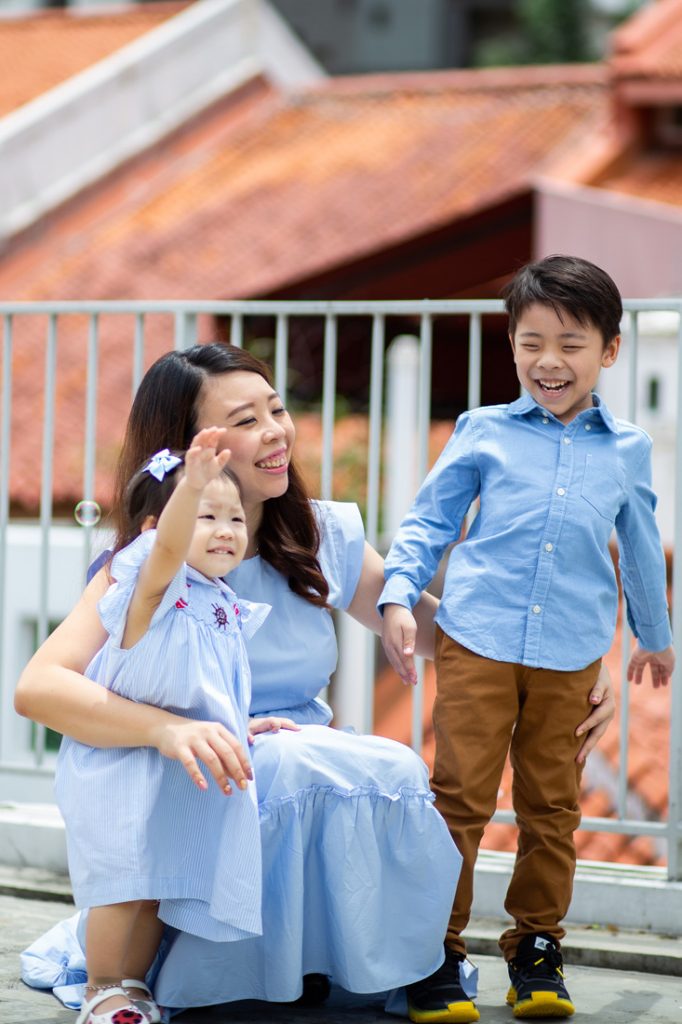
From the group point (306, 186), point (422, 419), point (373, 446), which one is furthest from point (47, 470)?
point (306, 186)

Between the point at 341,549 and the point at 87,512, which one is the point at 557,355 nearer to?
the point at 341,549

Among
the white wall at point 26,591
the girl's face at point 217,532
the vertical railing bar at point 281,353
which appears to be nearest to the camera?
the girl's face at point 217,532

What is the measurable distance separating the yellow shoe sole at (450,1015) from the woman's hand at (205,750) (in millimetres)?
572

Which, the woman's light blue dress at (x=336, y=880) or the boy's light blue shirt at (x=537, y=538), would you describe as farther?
the boy's light blue shirt at (x=537, y=538)

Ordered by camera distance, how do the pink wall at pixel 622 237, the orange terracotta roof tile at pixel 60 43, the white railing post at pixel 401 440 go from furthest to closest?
the orange terracotta roof tile at pixel 60 43, the pink wall at pixel 622 237, the white railing post at pixel 401 440

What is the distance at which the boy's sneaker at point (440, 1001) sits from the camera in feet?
8.63

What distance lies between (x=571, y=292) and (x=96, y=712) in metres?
1.10

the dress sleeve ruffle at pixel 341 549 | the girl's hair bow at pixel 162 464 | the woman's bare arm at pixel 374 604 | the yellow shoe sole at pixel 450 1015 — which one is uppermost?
the girl's hair bow at pixel 162 464

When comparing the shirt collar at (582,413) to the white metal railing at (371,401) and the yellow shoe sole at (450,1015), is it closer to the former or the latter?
the white metal railing at (371,401)

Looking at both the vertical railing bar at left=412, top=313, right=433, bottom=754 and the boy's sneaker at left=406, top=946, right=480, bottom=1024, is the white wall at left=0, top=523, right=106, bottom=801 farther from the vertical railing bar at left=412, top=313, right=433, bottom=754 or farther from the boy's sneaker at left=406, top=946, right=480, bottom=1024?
the boy's sneaker at left=406, top=946, right=480, bottom=1024

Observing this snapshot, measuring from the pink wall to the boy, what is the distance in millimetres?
7698

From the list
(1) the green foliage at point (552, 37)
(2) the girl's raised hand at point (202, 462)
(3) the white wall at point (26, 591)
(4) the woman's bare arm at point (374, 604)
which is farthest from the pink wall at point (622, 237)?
(1) the green foliage at point (552, 37)

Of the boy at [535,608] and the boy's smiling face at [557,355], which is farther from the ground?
the boy's smiling face at [557,355]

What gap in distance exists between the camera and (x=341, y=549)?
2.96m
